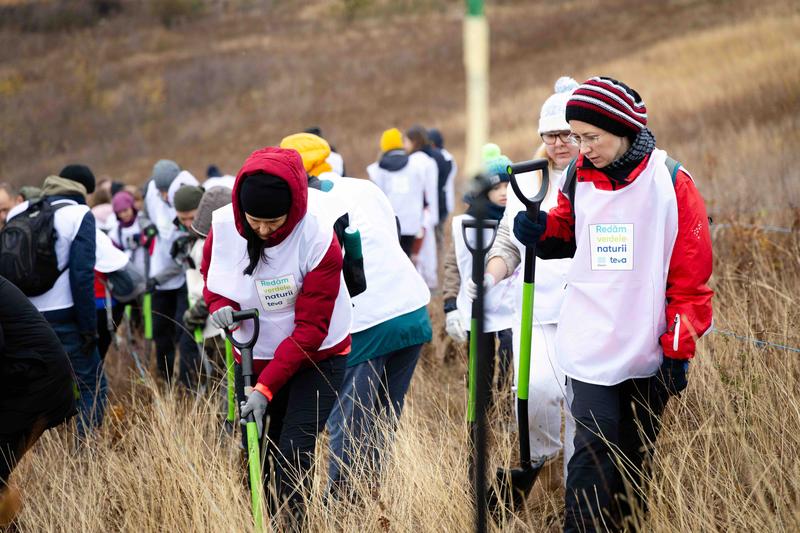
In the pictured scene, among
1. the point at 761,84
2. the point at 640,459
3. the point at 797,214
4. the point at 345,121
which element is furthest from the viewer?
the point at 345,121

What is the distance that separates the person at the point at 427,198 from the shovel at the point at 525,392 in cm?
628

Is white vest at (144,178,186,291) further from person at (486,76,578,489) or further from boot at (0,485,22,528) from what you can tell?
person at (486,76,578,489)

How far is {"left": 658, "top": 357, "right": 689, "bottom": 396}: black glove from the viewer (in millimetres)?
3062

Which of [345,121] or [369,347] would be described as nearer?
[369,347]

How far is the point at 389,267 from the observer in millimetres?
4348

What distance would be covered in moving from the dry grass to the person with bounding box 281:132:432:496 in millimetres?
221

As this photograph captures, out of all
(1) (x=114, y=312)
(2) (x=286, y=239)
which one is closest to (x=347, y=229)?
(2) (x=286, y=239)

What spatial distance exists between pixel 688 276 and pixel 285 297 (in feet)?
5.12

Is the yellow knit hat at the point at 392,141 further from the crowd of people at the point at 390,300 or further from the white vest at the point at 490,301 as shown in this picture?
the white vest at the point at 490,301

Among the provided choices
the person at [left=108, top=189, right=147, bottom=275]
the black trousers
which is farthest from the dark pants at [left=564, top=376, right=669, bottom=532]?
the black trousers

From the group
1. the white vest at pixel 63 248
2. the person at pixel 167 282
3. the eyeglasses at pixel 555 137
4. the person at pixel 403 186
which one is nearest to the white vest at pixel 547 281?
the eyeglasses at pixel 555 137

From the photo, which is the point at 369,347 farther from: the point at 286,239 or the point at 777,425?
the point at 777,425

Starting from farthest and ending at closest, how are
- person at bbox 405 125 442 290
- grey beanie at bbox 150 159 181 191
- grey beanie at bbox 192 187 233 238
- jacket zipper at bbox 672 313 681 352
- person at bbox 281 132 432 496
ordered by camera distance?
1. person at bbox 405 125 442 290
2. grey beanie at bbox 150 159 181 191
3. grey beanie at bbox 192 187 233 238
4. person at bbox 281 132 432 496
5. jacket zipper at bbox 672 313 681 352

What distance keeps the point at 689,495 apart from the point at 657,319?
791 millimetres
